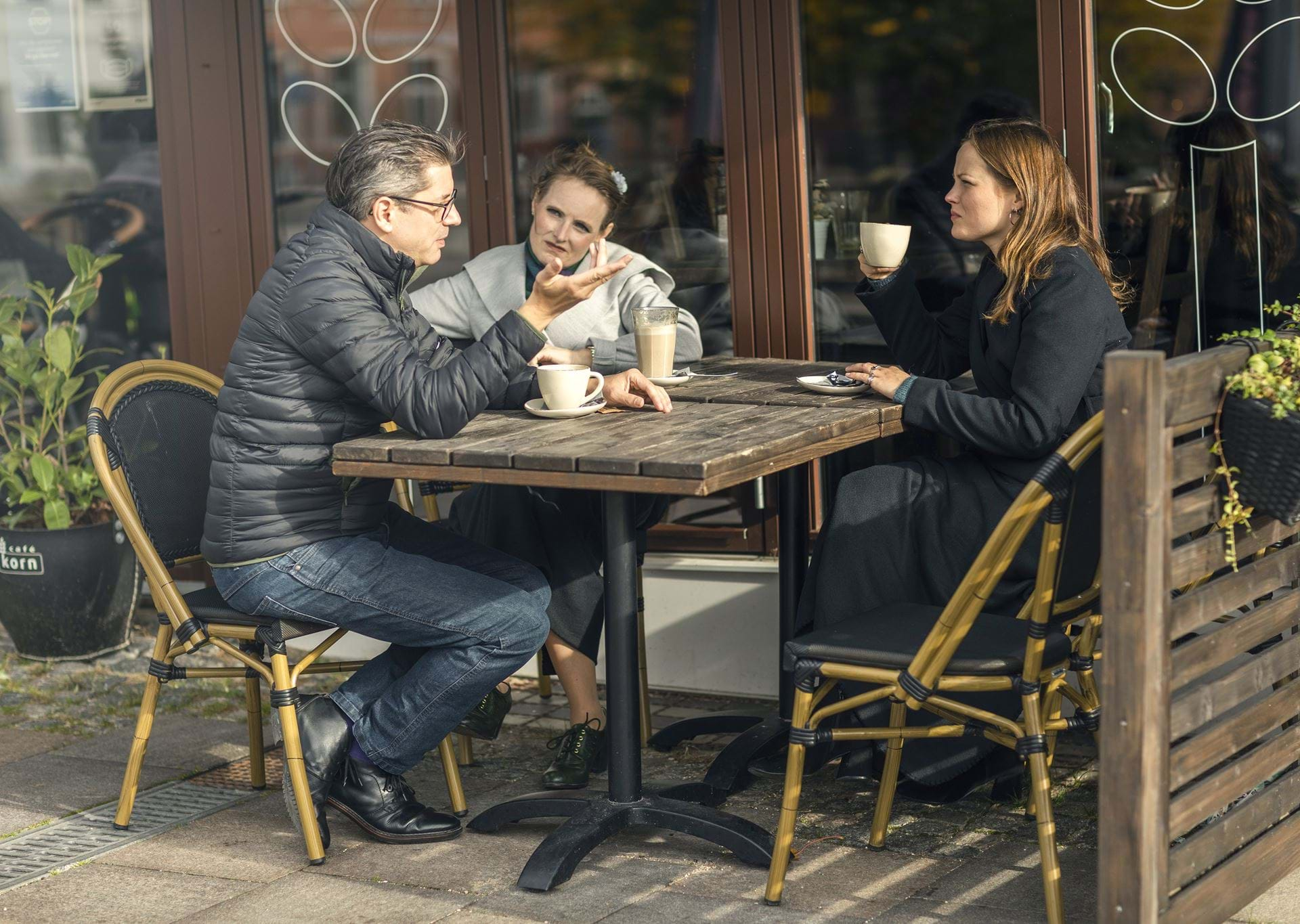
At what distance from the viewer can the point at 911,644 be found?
3.09 metres

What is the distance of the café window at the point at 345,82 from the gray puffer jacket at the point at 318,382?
1.53 metres

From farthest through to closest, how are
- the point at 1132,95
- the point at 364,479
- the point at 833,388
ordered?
1. the point at 1132,95
2. the point at 833,388
3. the point at 364,479

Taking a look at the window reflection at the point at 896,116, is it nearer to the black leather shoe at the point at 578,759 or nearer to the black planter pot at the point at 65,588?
the black leather shoe at the point at 578,759

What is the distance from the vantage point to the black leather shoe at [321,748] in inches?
137

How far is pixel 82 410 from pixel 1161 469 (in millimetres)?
4138

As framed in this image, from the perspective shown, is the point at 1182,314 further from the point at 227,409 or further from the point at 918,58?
the point at 227,409

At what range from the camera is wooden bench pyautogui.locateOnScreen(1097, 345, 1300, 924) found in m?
2.52

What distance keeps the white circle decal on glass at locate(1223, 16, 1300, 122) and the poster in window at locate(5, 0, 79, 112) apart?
362 centimetres

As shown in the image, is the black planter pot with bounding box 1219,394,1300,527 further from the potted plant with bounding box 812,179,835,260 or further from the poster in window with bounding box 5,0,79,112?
the poster in window with bounding box 5,0,79,112

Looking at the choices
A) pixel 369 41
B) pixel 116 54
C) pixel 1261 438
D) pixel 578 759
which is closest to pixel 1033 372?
pixel 1261 438

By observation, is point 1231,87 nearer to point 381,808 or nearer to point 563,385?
point 563,385

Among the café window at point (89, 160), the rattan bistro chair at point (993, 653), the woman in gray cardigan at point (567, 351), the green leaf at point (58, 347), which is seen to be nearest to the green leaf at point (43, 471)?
the green leaf at point (58, 347)

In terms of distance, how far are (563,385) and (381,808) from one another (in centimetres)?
101

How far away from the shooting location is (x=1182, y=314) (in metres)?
4.11
